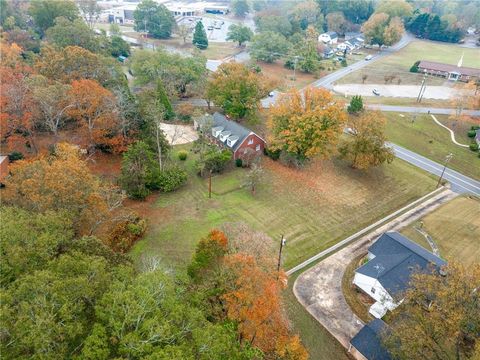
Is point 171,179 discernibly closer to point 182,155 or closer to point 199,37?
point 182,155

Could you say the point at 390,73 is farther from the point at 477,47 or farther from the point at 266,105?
the point at 477,47

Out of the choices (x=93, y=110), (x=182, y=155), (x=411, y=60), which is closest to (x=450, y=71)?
Result: (x=411, y=60)

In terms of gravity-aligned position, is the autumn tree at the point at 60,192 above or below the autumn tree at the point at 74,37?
below

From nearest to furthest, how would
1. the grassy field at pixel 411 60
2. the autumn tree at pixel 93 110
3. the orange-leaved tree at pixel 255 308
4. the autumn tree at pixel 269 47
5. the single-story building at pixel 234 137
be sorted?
the orange-leaved tree at pixel 255 308 < the autumn tree at pixel 93 110 < the single-story building at pixel 234 137 < the grassy field at pixel 411 60 < the autumn tree at pixel 269 47

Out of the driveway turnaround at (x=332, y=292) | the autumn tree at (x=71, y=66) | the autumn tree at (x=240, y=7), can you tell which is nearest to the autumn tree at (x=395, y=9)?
the autumn tree at (x=240, y=7)

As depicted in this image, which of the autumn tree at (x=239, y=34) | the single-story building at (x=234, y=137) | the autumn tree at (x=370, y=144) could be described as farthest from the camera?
the autumn tree at (x=239, y=34)

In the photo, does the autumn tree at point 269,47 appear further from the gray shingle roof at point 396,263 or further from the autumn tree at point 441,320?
the autumn tree at point 441,320
